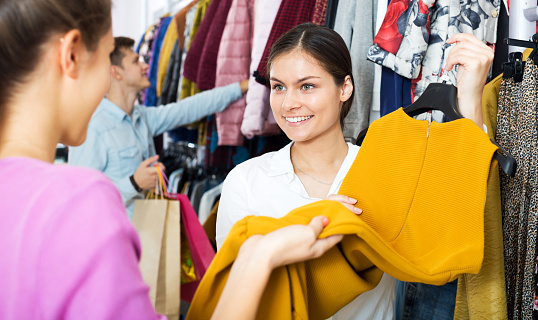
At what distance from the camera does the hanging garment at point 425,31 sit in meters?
1.60

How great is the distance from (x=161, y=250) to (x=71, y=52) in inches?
58.6

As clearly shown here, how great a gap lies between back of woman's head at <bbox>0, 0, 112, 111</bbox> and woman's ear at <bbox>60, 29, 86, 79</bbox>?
0.03 ft

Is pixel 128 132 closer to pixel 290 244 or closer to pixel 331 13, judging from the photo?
pixel 331 13

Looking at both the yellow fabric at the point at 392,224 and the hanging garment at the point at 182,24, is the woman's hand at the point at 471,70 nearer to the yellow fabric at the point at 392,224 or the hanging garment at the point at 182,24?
the yellow fabric at the point at 392,224

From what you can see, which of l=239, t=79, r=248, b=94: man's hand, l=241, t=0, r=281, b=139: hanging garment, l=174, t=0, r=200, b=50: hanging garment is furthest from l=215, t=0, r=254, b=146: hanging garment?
l=174, t=0, r=200, b=50: hanging garment

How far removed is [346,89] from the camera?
158cm

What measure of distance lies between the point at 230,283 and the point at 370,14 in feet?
4.62

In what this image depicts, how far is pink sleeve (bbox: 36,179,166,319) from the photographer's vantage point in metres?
0.57

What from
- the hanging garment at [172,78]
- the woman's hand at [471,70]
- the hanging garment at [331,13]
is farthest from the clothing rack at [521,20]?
the hanging garment at [172,78]

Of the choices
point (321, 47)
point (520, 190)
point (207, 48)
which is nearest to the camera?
point (520, 190)

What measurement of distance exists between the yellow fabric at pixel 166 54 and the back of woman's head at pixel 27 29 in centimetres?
279

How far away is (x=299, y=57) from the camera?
4.94 feet

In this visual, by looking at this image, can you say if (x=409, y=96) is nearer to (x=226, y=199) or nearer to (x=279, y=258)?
(x=226, y=199)

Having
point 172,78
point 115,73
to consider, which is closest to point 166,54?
point 172,78
